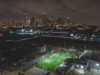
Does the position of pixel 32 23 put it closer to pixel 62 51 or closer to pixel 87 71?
pixel 62 51

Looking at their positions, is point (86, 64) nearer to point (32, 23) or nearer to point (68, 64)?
point (68, 64)

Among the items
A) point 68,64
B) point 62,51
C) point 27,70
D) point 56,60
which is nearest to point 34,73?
point 27,70

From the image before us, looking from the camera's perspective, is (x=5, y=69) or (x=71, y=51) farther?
(x=71, y=51)

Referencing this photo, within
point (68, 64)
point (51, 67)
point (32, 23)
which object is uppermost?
point (32, 23)

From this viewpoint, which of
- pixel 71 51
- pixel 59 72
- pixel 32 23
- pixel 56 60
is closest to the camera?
pixel 59 72

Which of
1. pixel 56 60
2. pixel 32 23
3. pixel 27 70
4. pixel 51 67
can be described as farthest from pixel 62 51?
pixel 32 23

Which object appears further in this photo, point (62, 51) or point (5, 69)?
point (62, 51)

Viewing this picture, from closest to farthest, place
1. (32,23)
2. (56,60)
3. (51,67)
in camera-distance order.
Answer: (51,67) → (56,60) → (32,23)

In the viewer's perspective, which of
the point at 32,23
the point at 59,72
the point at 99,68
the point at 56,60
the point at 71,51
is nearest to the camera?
the point at 59,72

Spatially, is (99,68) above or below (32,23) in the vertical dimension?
below
